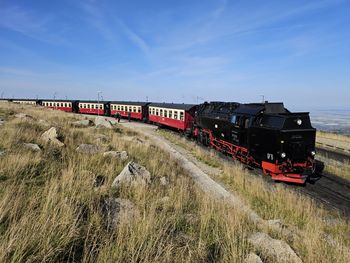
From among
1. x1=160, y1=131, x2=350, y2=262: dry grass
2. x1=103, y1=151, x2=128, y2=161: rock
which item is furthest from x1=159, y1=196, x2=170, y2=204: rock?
x1=103, y1=151, x2=128, y2=161: rock

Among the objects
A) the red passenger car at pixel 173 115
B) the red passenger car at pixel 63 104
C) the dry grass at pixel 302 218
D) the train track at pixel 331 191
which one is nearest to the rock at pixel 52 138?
the dry grass at pixel 302 218

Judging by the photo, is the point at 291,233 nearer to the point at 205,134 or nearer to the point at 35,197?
the point at 35,197

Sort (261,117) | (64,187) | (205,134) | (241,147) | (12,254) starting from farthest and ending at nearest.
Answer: (205,134)
(241,147)
(261,117)
(64,187)
(12,254)

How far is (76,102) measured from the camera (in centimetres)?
6150

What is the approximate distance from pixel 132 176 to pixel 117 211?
228 cm

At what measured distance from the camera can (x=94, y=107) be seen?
190 ft

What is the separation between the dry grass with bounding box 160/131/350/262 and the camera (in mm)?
5637

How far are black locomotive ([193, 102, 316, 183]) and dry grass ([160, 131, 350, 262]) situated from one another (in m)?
1.12

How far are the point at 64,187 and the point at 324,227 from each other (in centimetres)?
703

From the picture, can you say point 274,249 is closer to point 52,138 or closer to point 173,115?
point 52,138

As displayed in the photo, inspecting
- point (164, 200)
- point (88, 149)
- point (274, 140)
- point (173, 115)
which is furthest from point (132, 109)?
point (164, 200)

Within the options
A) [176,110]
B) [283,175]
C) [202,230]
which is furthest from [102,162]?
[176,110]

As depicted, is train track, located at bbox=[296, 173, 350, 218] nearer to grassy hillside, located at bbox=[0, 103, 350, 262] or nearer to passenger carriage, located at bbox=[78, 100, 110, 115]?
grassy hillside, located at bbox=[0, 103, 350, 262]

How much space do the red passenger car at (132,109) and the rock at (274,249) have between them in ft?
138
